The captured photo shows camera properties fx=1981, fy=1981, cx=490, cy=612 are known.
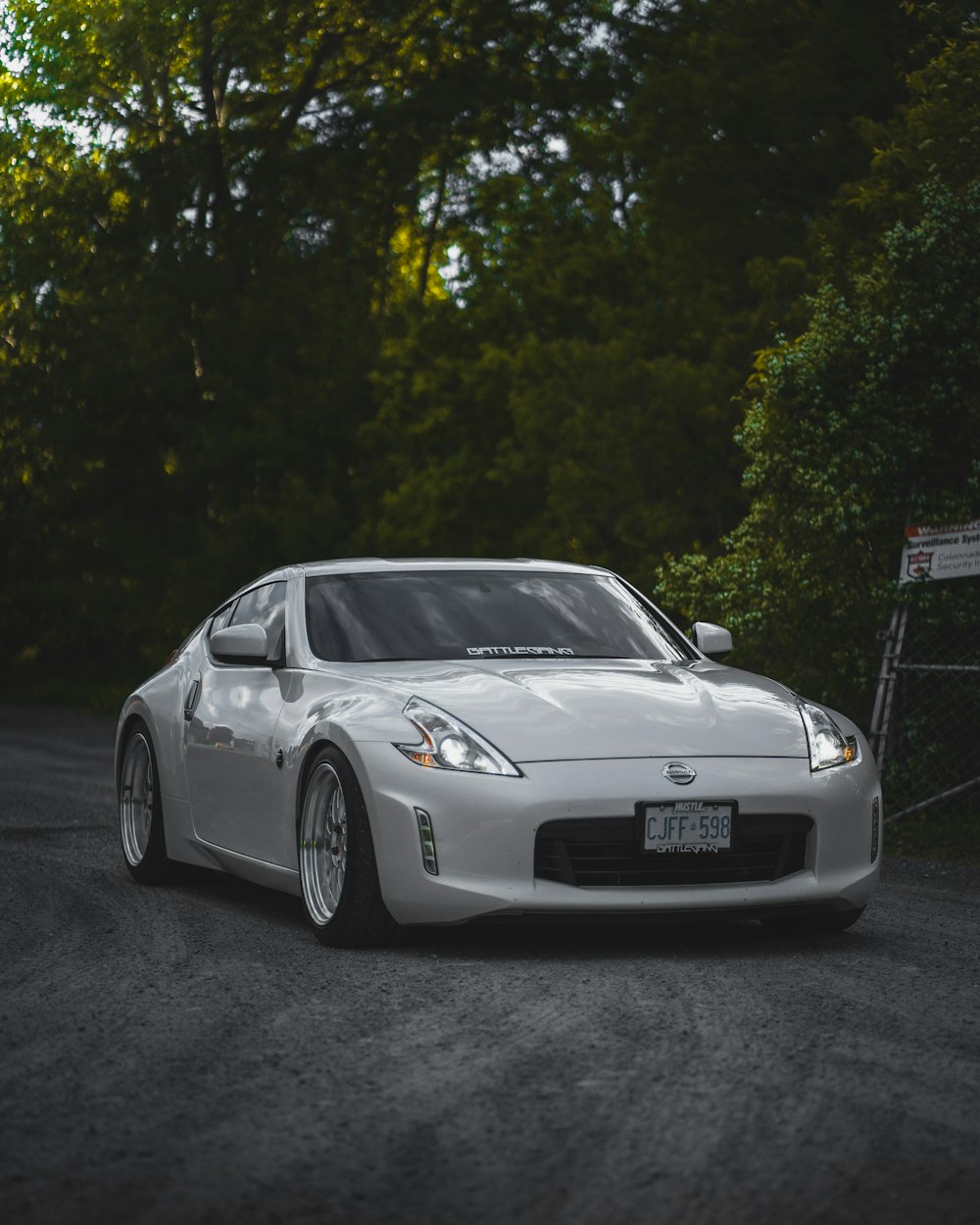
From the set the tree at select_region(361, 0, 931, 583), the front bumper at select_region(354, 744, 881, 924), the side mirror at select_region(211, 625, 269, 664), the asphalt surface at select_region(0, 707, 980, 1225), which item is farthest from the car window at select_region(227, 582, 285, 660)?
the tree at select_region(361, 0, 931, 583)

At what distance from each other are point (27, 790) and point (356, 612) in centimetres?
718

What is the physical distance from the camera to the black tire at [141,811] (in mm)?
9383

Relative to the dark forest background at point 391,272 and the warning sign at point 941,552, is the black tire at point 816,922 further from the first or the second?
the dark forest background at point 391,272

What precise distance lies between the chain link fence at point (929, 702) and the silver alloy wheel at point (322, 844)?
5.38 metres

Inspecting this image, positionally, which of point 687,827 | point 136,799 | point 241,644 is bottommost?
point 136,799

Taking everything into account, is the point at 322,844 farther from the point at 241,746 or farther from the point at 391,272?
the point at 391,272

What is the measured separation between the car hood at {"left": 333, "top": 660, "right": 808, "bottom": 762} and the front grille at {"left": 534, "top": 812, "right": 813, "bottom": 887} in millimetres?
266

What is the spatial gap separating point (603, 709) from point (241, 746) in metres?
1.76

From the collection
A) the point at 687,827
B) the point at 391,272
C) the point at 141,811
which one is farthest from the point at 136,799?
the point at 391,272

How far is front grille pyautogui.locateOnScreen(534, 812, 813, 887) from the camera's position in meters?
6.98

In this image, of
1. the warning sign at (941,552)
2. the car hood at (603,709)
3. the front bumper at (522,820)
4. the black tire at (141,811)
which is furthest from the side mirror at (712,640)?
the warning sign at (941,552)

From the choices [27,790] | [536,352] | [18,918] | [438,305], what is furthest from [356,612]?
[438,305]

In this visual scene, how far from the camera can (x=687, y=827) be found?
7027 millimetres

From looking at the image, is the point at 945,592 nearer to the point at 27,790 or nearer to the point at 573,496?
the point at 27,790
